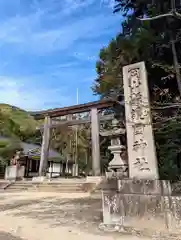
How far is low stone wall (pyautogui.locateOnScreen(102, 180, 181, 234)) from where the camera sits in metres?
3.38

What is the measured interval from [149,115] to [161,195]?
4.98ft

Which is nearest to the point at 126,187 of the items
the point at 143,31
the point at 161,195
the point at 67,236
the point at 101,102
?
the point at 161,195


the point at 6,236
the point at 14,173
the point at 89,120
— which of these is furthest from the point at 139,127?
the point at 14,173

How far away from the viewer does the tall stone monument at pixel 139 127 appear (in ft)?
13.2

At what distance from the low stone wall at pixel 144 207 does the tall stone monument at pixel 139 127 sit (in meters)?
0.23

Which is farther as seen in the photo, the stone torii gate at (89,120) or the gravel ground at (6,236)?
the stone torii gate at (89,120)

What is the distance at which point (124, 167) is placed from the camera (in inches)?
264

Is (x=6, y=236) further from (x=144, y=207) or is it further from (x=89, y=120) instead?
(x=89, y=120)

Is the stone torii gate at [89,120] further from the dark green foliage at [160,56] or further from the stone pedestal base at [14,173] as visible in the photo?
the dark green foliage at [160,56]

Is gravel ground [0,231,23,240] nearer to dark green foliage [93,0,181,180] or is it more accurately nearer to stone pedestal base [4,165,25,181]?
dark green foliage [93,0,181,180]

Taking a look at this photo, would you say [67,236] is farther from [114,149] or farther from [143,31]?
[143,31]

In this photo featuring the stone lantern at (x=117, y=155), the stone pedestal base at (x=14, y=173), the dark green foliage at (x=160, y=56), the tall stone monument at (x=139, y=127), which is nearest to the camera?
the tall stone monument at (x=139, y=127)

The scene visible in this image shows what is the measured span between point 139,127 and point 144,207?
4.93 feet

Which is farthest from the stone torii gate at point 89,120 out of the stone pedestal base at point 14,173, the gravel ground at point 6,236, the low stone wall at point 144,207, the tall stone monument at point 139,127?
the gravel ground at point 6,236
